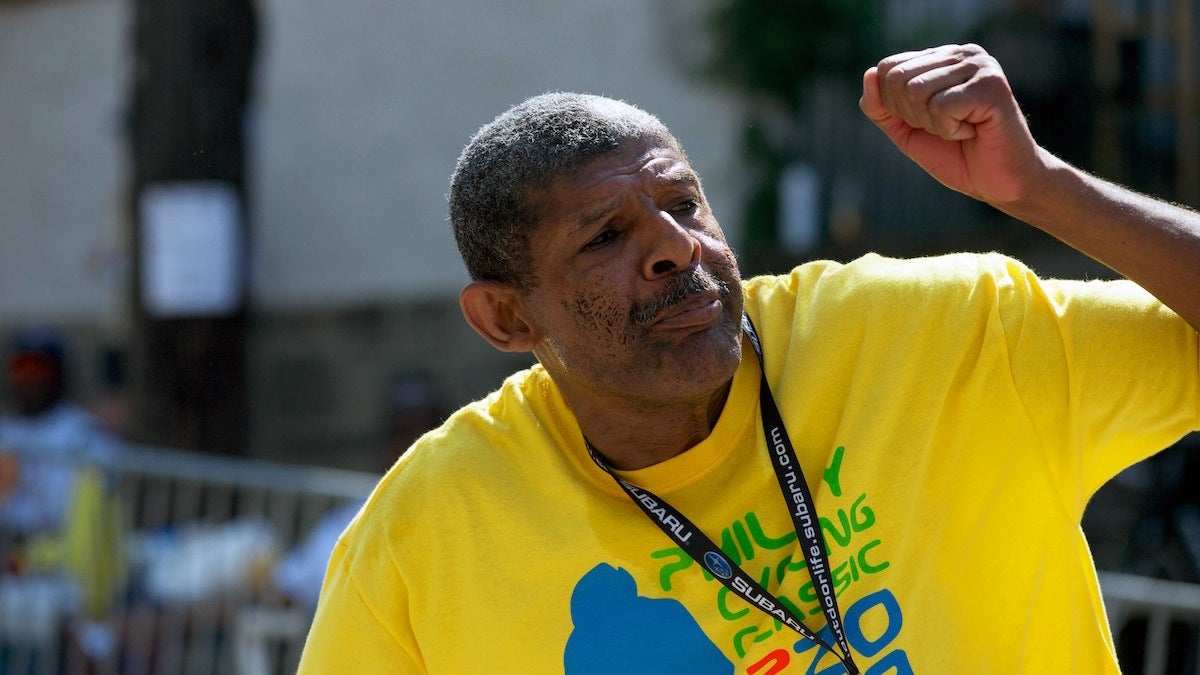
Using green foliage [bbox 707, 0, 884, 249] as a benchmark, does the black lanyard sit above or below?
above

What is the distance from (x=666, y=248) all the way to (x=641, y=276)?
72 mm

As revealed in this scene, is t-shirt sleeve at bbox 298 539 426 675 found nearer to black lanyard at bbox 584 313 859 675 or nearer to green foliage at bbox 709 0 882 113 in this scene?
black lanyard at bbox 584 313 859 675

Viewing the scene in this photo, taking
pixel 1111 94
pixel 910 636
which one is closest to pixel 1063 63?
pixel 1111 94

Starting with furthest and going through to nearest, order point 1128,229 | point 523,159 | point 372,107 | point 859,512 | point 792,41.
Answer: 1. point 372,107
2. point 792,41
3. point 523,159
4. point 859,512
5. point 1128,229

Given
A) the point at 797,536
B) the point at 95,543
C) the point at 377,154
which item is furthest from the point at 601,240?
the point at 377,154

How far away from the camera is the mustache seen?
2.78m

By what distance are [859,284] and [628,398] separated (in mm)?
475

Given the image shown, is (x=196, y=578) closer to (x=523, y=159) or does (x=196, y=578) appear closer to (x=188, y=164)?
(x=188, y=164)

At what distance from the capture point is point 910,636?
2.60 m

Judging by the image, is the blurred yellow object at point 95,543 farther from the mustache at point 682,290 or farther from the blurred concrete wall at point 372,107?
the mustache at point 682,290

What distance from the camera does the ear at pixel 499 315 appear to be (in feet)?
10.2

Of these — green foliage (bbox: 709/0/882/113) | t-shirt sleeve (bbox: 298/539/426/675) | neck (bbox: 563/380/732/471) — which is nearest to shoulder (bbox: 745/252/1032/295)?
neck (bbox: 563/380/732/471)

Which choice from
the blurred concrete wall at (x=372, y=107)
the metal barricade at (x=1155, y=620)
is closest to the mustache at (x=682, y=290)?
the metal barricade at (x=1155, y=620)

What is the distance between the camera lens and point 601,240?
2.88 m
